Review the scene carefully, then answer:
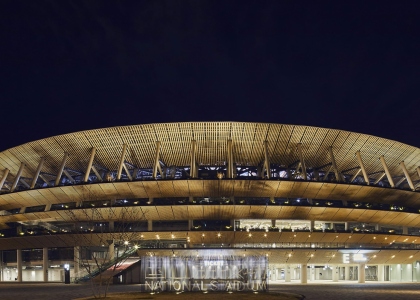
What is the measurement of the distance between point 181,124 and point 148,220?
13.7m

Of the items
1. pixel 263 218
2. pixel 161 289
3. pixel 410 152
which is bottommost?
pixel 161 289

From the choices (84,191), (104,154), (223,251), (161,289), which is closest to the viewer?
(161,289)

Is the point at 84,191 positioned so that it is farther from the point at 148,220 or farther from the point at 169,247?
the point at 169,247

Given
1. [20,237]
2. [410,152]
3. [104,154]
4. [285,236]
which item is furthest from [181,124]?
[410,152]

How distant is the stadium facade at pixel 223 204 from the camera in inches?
2574

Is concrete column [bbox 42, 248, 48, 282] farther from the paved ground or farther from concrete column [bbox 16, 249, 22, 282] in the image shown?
the paved ground

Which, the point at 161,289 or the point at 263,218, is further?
the point at 263,218

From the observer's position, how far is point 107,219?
68812 millimetres

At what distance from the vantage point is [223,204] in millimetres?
65250

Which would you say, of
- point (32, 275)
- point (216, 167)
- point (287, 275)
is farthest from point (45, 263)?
point (287, 275)

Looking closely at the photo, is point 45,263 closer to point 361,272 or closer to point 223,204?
point 223,204

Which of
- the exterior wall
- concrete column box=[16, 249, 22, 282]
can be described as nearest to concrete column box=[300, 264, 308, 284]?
the exterior wall

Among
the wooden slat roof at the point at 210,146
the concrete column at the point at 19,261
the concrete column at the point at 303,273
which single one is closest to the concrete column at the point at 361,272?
the concrete column at the point at 303,273

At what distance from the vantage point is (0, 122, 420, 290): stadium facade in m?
65.4
